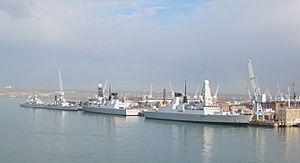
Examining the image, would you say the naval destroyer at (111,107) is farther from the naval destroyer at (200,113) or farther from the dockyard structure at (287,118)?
the dockyard structure at (287,118)

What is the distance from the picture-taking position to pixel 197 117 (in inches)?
1636

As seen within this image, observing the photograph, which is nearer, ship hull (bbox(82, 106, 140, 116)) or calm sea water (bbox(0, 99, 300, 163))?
calm sea water (bbox(0, 99, 300, 163))

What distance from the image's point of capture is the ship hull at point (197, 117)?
38.5 metres

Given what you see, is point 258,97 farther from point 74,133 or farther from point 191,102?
point 74,133

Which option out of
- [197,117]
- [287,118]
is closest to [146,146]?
[287,118]

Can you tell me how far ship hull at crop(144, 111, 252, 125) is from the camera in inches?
1516

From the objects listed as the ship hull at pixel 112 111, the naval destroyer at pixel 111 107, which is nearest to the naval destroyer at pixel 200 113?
the ship hull at pixel 112 111

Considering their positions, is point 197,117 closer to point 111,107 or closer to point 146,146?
point 111,107

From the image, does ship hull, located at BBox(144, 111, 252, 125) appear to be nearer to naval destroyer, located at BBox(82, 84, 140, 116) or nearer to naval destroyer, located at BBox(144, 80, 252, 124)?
naval destroyer, located at BBox(144, 80, 252, 124)

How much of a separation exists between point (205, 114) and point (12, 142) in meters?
20.3

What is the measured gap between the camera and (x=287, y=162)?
19.3 m

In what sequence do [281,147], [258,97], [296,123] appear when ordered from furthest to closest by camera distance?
1. [258,97]
2. [296,123]
3. [281,147]

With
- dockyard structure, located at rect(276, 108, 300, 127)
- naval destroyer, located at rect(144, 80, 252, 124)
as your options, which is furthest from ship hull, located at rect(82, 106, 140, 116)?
dockyard structure, located at rect(276, 108, 300, 127)

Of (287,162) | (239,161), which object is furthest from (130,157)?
(287,162)
